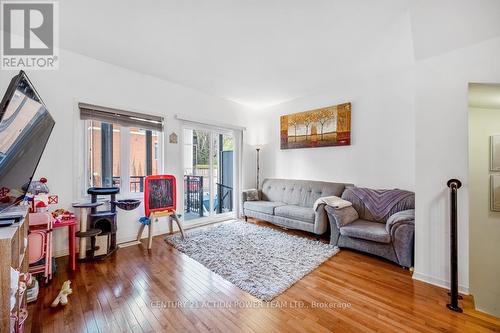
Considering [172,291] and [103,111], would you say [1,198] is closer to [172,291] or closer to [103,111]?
[172,291]

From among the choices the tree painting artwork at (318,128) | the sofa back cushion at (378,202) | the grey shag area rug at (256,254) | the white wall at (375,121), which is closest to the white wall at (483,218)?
the white wall at (375,121)

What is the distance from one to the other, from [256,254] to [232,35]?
2.65m

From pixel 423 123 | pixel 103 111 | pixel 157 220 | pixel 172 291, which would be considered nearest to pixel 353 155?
pixel 423 123

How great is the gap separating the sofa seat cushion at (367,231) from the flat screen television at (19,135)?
3.25 m

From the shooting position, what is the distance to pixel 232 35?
234 cm

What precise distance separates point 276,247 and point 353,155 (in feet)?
6.73

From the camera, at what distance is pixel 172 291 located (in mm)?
1986

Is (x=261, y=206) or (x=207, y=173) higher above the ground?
(x=207, y=173)

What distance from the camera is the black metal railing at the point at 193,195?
4.13 m

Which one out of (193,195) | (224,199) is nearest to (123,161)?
(193,195)

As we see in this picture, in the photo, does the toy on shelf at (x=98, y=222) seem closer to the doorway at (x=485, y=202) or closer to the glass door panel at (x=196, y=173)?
the glass door panel at (x=196, y=173)

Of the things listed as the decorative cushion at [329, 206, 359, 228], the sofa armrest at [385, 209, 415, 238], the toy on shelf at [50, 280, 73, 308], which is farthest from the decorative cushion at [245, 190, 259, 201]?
the toy on shelf at [50, 280, 73, 308]

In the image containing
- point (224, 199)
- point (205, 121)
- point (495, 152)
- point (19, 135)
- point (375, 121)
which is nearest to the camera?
point (19, 135)

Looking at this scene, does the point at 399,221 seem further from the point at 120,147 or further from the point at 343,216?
the point at 120,147
